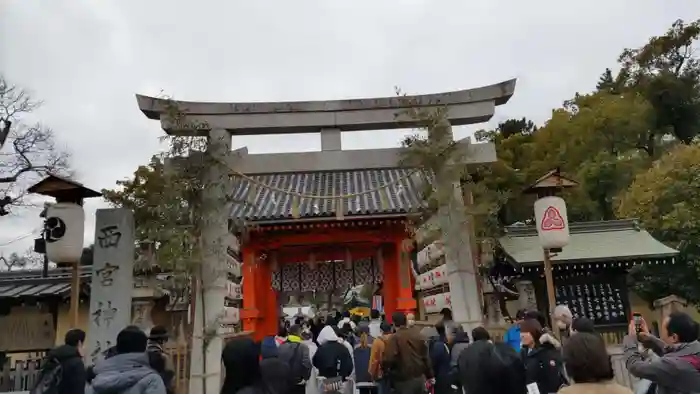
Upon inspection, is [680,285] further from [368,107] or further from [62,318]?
[62,318]

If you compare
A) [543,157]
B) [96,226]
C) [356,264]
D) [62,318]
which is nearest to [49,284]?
[62,318]

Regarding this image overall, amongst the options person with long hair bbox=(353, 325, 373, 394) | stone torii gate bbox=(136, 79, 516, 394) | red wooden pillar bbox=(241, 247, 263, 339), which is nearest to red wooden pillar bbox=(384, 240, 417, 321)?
red wooden pillar bbox=(241, 247, 263, 339)

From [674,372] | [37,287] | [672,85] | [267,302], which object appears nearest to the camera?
[674,372]

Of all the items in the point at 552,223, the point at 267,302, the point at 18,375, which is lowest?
the point at 18,375

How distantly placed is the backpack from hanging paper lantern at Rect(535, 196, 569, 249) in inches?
277

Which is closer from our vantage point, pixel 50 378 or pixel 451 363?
pixel 50 378

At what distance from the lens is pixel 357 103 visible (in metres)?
9.51

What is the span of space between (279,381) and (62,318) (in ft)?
39.8

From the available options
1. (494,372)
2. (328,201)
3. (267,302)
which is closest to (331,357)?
(494,372)

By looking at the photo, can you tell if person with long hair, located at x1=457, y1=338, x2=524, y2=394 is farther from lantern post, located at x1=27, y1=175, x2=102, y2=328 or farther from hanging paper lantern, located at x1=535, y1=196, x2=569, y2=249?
lantern post, located at x1=27, y1=175, x2=102, y2=328

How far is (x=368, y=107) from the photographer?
373 inches

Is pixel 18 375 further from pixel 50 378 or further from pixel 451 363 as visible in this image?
pixel 451 363

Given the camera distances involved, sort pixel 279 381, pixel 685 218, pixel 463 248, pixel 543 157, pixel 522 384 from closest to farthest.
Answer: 1. pixel 279 381
2. pixel 522 384
3. pixel 463 248
4. pixel 685 218
5. pixel 543 157

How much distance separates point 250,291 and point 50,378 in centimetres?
967
